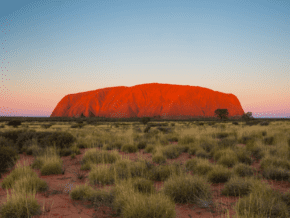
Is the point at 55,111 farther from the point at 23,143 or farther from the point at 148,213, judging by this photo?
the point at 148,213

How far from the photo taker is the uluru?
8538 centimetres

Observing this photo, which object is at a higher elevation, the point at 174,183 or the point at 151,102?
the point at 151,102

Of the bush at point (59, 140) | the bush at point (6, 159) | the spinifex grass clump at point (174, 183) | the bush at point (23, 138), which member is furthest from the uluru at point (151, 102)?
the bush at point (6, 159)

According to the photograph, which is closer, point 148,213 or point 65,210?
point 148,213

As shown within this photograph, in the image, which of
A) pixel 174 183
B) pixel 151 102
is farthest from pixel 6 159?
pixel 151 102

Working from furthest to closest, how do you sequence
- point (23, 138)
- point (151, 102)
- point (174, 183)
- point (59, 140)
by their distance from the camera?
point (151, 102) → point (23, 138) → point (59, 140) → point (174, 183)

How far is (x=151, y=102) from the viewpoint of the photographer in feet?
295

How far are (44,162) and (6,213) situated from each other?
3467 millimetres

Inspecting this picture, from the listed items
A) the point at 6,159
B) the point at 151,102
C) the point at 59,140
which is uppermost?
the point at 151,102

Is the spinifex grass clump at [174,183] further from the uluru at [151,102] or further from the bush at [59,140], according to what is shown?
the uluru at [151,102]

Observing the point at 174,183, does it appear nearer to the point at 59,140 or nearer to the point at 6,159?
the point at 6,159

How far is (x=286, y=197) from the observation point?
11.1ft

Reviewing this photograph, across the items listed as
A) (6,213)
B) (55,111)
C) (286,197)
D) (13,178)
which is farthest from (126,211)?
(55,111)

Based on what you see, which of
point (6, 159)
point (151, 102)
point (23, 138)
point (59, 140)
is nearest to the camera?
point (6, 159)
